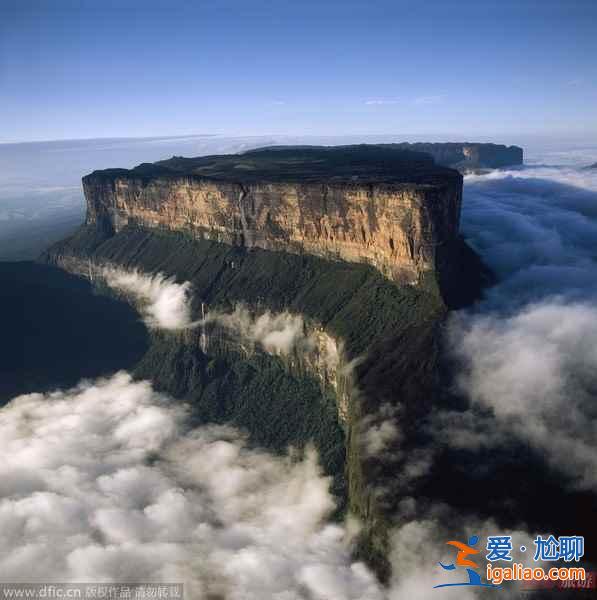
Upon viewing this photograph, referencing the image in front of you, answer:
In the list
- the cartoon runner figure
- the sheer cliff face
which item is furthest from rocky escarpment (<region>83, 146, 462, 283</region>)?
the cartoon runner figure

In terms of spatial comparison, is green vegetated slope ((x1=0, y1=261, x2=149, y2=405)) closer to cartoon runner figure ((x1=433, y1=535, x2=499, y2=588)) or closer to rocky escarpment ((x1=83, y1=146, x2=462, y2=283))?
rocky escarpment ((x1=83, y1=146, x2=462, y2=283))

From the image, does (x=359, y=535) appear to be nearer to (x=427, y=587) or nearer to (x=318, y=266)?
(x=427, y=587)

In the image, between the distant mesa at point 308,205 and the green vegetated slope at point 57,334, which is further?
the green vegetated slope at point 57,334

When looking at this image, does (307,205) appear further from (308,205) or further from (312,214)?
(312,214)

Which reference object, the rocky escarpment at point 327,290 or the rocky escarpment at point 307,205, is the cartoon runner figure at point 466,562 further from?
the rocky escarpment at point 307,205

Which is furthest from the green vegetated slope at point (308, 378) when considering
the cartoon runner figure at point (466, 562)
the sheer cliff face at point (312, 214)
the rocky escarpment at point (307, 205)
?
the cartoon runner figure at point (466, 562)

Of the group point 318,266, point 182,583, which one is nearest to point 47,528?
point 182,583

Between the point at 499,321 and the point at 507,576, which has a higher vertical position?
the point at 499,321
